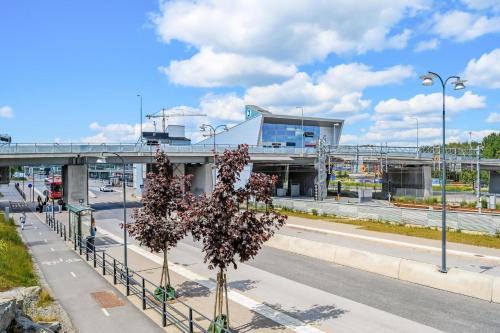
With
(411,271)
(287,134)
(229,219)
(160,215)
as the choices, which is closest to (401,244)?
(411,271)

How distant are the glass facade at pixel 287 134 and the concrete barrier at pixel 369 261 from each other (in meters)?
80.2

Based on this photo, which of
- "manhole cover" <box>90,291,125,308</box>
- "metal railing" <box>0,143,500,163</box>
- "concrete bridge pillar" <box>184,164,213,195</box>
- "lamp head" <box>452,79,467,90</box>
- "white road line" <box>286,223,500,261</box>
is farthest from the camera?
"concrete bridge pillar" <box>184,164,213,195</box>

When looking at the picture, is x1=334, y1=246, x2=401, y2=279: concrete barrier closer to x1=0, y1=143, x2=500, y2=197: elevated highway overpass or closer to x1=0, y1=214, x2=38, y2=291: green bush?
x1=0, y1=214, x2=38, y2=291: green bush

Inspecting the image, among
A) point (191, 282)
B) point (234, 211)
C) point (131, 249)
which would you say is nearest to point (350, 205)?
point (131, 249)

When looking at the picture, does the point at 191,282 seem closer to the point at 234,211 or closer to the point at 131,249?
the point at 234,211

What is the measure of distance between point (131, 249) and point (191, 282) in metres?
10.6

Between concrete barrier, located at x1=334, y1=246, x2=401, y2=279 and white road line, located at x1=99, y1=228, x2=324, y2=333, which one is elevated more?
concrete barrier, located at x1=334, y1=246, x2=401, y2=279

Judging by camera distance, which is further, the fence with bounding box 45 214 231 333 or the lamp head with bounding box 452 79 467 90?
the lamp head with bounding box 452 79 467 90

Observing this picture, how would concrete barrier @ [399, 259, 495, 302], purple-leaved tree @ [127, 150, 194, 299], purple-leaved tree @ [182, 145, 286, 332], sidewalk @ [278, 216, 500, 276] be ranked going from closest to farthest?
1. purple-leaved tree @ [182, 145, 286, 332]
2. purple-leaved tree @ [127, 150, 194, 299]
3. concrete barrier @ [399, 259, 495, 302]
4. sidewalk @ [278, 216, 500, 276]

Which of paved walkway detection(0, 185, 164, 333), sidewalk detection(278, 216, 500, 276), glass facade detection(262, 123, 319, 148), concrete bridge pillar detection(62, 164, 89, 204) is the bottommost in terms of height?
paved walkway detection(0, 185, 164, 333)

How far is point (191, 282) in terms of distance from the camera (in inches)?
774

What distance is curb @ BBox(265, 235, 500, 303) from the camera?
16.5 m

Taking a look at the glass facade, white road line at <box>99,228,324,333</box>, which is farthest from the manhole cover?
the glass facade

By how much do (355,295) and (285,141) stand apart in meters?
95.3
